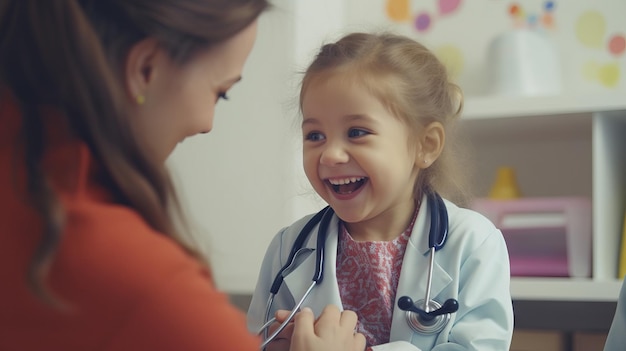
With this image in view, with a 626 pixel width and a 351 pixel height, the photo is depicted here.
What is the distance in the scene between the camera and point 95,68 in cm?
60

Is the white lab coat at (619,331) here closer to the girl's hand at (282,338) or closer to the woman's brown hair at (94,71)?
the girl's hand at (282,338)

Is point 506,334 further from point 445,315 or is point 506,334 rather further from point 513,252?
point 513,252

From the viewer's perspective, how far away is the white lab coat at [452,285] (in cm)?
99

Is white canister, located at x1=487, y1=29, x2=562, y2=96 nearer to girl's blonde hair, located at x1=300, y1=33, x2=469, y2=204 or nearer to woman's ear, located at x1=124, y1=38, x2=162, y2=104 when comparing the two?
girl's blonde hair, located at x1=300, y1=33, x2=469, y2=204

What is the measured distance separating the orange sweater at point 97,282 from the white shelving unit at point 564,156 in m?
1.18

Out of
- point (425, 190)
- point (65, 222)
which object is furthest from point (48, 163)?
point (425, 190)

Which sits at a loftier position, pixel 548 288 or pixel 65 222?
pixel 65 222

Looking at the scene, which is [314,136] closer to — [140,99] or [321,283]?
[321,283]

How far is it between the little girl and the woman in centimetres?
42

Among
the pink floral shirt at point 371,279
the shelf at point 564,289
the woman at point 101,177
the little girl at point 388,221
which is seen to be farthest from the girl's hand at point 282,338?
the shelf at point 564,289

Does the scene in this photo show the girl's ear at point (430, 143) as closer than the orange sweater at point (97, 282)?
No

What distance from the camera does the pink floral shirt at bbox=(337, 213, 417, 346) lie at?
3.50 ft

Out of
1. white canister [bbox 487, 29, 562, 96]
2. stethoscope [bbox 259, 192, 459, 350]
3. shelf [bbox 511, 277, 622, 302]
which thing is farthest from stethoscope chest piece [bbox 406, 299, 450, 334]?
white canister [bbox 487, 29, 562, 96]

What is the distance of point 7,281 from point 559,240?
1.37m
